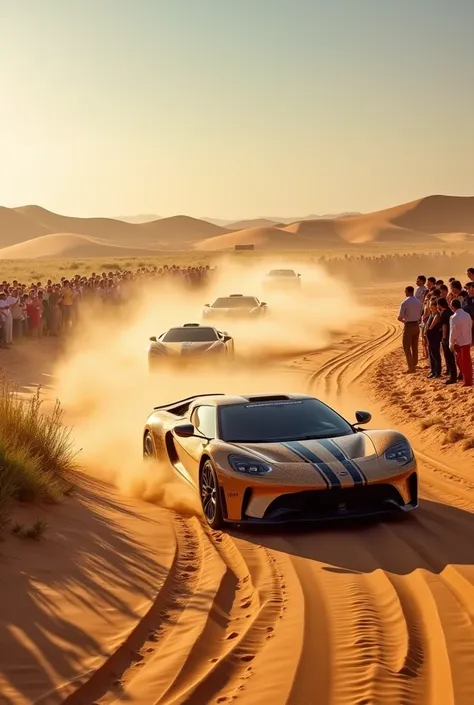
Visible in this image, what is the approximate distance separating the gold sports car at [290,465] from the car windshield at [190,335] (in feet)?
37.5

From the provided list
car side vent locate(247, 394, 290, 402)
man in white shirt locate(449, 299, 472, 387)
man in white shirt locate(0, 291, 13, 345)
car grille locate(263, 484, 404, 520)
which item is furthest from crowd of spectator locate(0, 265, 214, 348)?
car grille locate(263, 484, 404, 520)

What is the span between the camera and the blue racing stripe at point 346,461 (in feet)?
31.1

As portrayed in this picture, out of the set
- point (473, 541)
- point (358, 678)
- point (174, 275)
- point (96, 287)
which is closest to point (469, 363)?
point (473, 541)

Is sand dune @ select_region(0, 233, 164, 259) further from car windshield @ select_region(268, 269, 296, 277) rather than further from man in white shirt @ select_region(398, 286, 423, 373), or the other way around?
man in white shirt @ select_region(398, 286, 423, 373)

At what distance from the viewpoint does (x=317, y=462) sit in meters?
9.66

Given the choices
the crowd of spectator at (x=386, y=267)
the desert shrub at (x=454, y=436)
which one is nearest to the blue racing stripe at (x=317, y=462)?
the desert shrub at (x=454, y=436)

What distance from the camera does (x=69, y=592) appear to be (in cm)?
721

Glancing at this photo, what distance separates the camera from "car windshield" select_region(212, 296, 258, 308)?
30.5 m

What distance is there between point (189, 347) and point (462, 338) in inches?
255

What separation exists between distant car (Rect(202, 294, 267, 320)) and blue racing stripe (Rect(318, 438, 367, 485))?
1986cm

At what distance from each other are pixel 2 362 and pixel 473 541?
20043mm

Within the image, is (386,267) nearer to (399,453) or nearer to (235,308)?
(235,308)

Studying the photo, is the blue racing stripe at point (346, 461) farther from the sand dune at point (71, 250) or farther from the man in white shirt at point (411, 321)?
the sand dune at point (71, 250)

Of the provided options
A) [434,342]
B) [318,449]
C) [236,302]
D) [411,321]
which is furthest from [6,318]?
[318,449]
